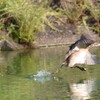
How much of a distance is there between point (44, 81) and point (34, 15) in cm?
861

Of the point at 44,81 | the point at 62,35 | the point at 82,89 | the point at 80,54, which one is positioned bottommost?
the point at 82,89

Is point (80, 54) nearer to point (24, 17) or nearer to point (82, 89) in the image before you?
point (82, 89)

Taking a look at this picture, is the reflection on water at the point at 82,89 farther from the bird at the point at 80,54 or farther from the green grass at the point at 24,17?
the green grass at the point at 24,17

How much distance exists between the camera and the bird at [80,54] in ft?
44.0

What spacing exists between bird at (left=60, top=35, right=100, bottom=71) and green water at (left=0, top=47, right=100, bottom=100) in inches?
10.0

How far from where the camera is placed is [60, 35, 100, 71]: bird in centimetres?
1341

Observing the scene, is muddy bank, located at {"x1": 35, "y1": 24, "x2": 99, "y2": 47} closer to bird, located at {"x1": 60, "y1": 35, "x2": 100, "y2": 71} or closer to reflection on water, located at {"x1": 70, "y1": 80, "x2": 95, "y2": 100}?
bird, located at {"x1": 60, "y1": 35, "x2": 100, "y2": 71}

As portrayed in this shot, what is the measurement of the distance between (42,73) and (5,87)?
1.91 meters

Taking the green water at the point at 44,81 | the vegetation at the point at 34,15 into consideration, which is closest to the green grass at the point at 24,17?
the vegetation at the point at 34,15

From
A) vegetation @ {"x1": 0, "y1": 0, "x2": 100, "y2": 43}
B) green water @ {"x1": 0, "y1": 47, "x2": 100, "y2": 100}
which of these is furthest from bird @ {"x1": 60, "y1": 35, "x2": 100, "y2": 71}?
vegetation @ {"x1": 0, "y1": 0, "x2": 100, "y2": 43}

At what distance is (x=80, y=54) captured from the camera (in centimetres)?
1372

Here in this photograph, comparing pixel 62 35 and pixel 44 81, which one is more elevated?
pixel 62 35

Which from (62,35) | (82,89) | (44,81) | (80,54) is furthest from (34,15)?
(82,89)

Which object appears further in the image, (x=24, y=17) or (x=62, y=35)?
(x=62, y=35)
